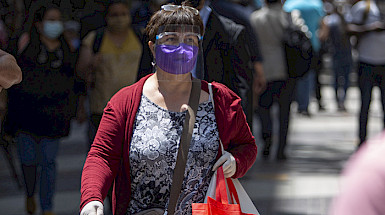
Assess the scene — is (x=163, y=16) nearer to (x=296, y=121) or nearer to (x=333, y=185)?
(x=333, y=185)

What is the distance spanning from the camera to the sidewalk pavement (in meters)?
6.40

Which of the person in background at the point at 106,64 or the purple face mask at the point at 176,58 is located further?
the person in background at the point at 106,64

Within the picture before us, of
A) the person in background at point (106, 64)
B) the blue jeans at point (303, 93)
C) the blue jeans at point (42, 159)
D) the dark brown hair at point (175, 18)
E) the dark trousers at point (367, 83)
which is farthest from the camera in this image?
A: the blue jeans at point (303, 93)

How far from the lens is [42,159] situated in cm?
570

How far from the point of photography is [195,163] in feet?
10.00

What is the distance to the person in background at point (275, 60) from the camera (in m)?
8.39

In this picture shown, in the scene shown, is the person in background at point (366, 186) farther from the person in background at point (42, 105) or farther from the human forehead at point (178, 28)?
the person in background at point (42, 105)

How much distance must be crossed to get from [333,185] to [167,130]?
4464mm

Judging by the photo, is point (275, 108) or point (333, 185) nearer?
point (333, 185)

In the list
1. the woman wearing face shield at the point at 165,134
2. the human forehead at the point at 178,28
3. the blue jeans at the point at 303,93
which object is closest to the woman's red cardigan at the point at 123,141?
the woman wearing face shield at the point at 165,134

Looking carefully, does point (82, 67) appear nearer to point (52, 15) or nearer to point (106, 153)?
point (52, 15)

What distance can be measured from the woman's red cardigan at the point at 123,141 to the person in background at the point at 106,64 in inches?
104

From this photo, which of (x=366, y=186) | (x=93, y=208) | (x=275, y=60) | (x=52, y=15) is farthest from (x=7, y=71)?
(x=275, y=60)

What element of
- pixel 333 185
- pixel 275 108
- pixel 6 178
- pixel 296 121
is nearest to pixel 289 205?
pixel 333 185
